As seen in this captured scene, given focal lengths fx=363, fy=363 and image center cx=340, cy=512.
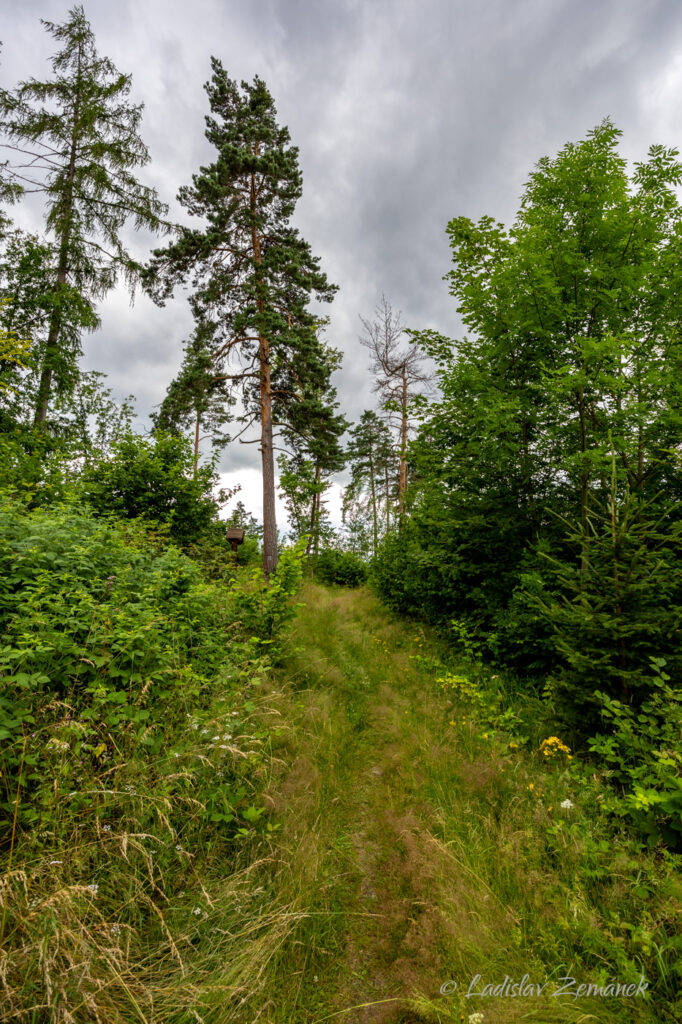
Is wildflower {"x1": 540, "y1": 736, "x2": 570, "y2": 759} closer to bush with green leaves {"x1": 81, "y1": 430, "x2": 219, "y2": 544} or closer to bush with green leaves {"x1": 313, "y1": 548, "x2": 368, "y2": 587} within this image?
bush with green leaves {"x1": 81, "y1": 430, "x2": 219, "y2": 544}

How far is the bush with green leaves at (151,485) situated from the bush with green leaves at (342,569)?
10174 mm

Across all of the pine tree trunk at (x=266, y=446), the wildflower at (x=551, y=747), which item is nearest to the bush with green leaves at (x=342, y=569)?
the pine tree trunk at (x=266, y=446)

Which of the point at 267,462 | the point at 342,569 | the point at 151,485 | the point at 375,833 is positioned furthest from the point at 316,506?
the point at 375,833

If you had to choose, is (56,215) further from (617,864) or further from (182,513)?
(617,864)

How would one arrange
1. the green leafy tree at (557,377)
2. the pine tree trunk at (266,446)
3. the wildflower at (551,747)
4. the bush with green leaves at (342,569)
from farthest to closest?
the bush with green leaves at (342,569)
the pine tree trunk at (266,446)
the green leafy tree at (557,377)
the wildflower at (551,747)

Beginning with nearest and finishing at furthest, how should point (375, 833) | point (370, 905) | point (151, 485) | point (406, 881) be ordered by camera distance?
point (370, 905) → point (406, 881) → point (375, 833) → point (151, 485)

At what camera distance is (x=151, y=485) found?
9.44m

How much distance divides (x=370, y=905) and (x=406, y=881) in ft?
1.02

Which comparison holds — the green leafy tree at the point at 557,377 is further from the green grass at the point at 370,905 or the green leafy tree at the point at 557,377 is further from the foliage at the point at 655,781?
the green grass at the point at 370,905

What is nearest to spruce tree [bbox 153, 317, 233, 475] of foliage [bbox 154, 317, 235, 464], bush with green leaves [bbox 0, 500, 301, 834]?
foliage [bbox 154, 317, 235, 464]

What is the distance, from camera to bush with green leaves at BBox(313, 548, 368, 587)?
19281 mm

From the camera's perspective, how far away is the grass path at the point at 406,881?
191 cm

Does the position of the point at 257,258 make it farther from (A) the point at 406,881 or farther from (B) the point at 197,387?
(A) the point at 406,881

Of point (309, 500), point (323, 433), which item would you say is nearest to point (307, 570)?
point (309, 500)
